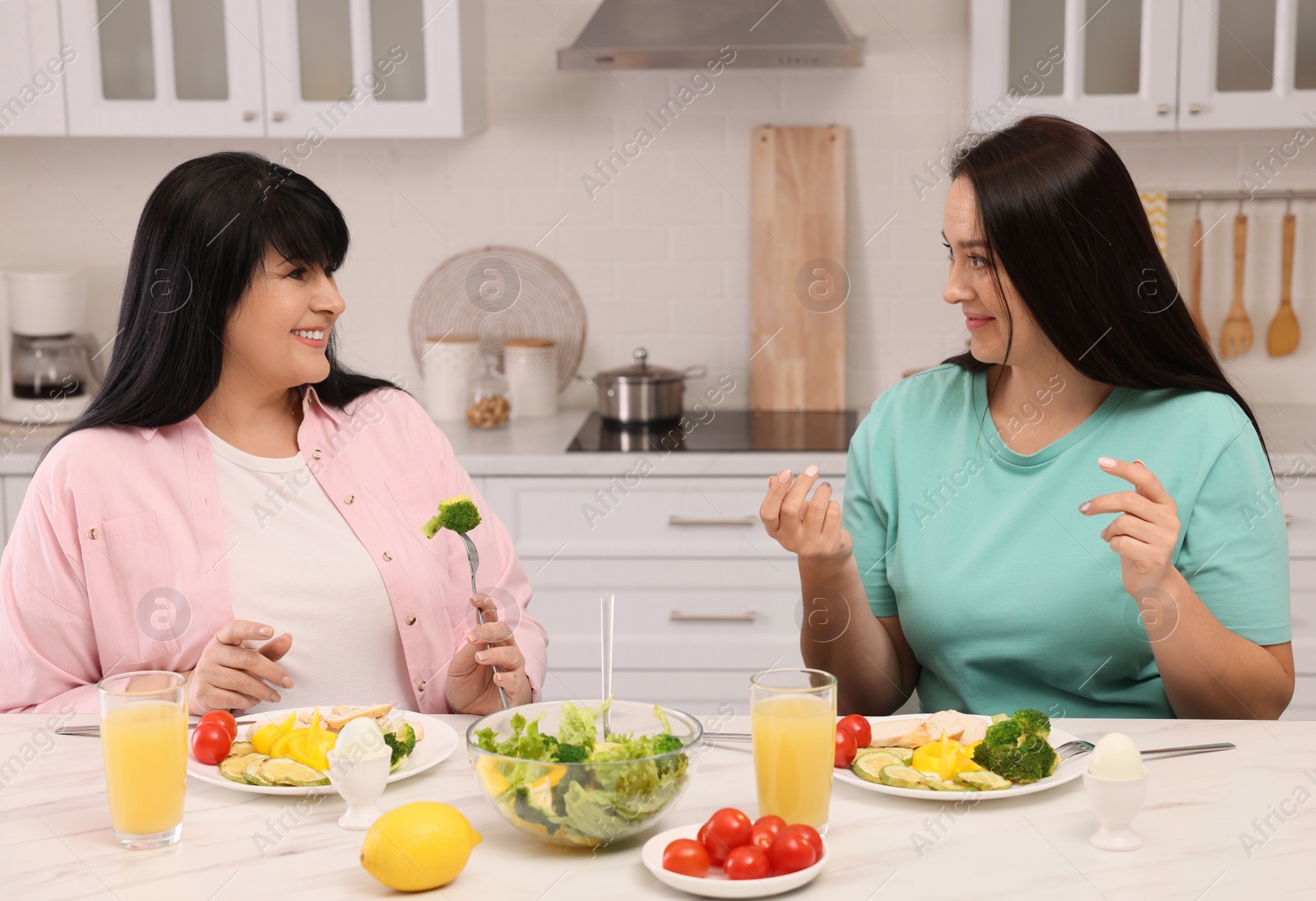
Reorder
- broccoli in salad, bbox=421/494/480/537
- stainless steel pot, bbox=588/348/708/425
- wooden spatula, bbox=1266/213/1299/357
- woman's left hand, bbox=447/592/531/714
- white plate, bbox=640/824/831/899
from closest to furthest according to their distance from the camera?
white plate, bbox=640/824/831/899 → broccoli in salad, bbox=421/494/480/537 → woman's left hand, bbox=447/592/531/714 → stainless steel pot, bbox=588/348/708/425 → wooden spatula, bbox=1266/213/1299/357

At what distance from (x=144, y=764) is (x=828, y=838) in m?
0.59

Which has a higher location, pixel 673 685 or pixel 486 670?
pixel 486 670

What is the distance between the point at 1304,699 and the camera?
283 cm

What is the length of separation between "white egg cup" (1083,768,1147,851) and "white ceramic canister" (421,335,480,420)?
7.78 ft

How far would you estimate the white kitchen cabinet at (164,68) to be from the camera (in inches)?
115

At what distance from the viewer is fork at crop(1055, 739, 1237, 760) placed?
1.24m

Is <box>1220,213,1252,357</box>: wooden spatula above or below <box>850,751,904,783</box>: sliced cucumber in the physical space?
above

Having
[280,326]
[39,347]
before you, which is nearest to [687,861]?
[280,326]

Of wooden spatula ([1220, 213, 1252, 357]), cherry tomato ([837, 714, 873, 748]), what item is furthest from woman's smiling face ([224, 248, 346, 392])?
wooden spatula ([1220, 213, 1252, 357])

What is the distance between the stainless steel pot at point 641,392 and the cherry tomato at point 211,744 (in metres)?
1.89

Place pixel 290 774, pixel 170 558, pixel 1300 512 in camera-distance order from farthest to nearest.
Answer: pixel 1300 512, pixel 170 558, pixel 290 774

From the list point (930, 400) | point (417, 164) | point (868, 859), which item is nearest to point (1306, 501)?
point (930, 400)

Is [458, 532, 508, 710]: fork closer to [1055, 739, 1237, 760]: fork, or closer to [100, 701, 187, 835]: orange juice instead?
[100, 701, 187, 835]: orange juice

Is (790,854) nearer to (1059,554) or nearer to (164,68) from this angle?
(1059,554)
